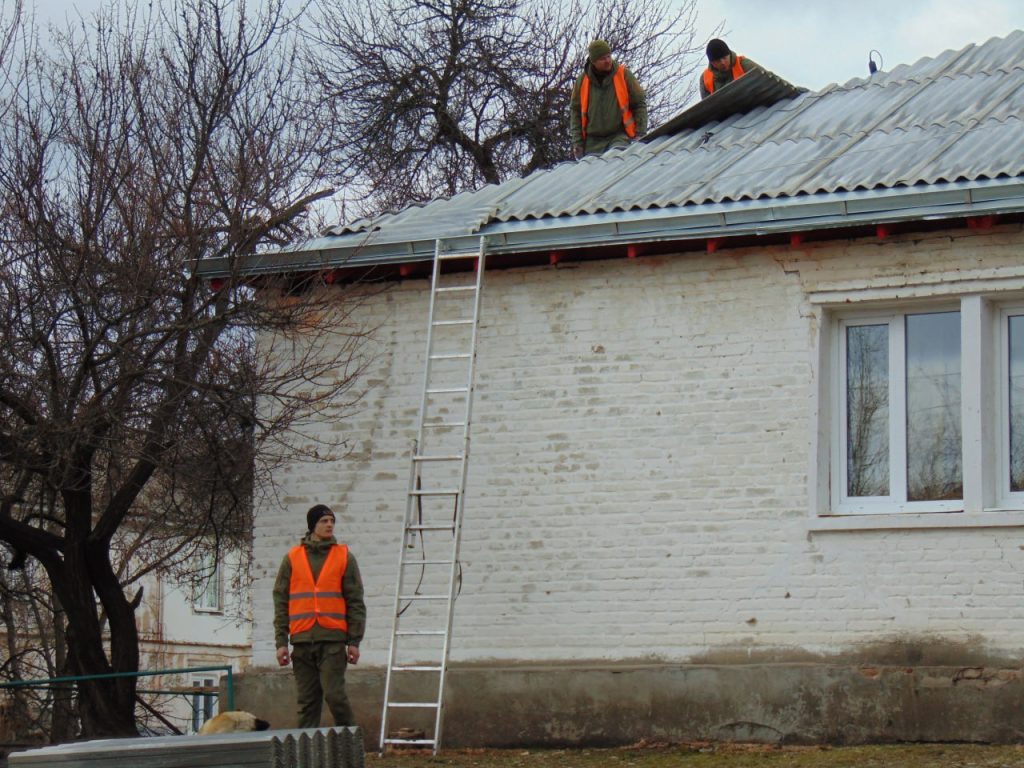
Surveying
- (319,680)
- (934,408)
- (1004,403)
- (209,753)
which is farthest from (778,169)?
(209,753)

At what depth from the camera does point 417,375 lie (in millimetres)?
13125

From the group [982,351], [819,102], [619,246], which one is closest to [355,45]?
[819,102]

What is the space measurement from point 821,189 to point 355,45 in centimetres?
1713

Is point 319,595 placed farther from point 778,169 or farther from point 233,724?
point 778,169

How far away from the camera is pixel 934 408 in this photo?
461 inches

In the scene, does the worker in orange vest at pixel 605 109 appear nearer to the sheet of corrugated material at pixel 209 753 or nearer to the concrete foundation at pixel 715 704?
the concrete foundation at pixel 715 704

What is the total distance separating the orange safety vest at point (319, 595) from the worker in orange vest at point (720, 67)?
7.60 meters

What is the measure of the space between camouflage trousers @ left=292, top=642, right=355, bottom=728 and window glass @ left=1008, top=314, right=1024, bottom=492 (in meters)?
4.70

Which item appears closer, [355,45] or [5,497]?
[5,497]

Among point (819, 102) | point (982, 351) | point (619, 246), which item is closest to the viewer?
point (982, 351)

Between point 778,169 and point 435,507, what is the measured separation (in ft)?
12.0

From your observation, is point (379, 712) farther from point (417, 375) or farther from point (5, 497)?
point (5, 497)

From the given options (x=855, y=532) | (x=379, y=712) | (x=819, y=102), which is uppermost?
(x=819, y=102)

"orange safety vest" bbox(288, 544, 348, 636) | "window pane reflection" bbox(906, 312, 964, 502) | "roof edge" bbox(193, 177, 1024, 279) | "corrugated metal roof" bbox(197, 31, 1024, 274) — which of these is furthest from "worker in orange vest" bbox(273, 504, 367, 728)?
"window pane reflection" bbox(906, 312, 964, 502)
